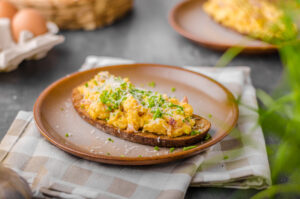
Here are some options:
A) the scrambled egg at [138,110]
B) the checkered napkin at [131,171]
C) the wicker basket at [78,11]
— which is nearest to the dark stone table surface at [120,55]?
the wicker basket at [78,11]

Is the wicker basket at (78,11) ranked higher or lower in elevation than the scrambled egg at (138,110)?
lower

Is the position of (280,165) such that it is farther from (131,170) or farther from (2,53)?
(2,53)

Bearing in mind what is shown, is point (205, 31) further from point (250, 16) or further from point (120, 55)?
point (120, 55)

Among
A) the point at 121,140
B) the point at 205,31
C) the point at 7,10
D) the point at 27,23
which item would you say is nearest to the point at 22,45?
the point at 27,23

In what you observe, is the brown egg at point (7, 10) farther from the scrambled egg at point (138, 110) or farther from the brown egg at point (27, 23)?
the scrambled egg at point (138, 110)

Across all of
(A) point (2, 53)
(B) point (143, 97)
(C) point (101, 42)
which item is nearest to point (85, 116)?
(B) point (143, 97)

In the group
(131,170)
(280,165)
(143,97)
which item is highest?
(280,165)

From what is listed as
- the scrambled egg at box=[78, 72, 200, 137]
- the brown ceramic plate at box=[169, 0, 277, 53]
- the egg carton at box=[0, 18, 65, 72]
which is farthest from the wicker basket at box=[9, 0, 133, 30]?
the scrambled egg at box=[78, 72, 200, 137]
